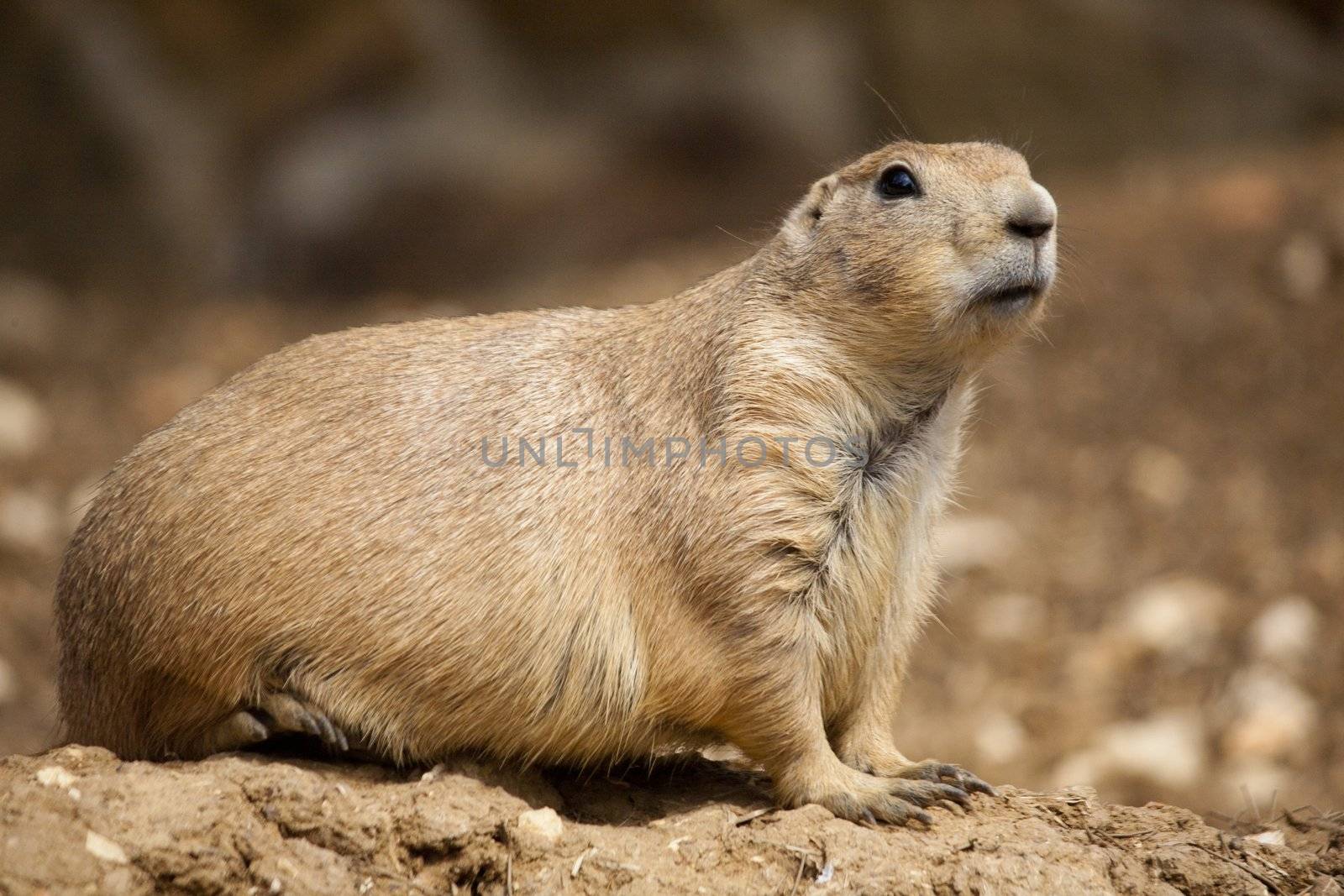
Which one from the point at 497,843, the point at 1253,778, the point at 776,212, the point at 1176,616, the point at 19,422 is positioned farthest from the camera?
the point at 19,422

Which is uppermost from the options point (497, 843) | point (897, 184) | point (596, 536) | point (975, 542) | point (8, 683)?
point (975, 542)

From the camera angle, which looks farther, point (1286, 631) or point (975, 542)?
point (975, 542)

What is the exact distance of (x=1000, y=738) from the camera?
7137 mm

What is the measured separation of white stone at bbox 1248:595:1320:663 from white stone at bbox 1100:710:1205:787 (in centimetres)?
56

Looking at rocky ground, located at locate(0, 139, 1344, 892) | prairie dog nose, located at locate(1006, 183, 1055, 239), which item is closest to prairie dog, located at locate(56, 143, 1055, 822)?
prairie dog nose, located at locate(1006, 183, 1055, 239)

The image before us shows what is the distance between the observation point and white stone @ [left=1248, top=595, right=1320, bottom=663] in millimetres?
7195

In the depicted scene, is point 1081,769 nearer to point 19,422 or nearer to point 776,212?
point 776,212

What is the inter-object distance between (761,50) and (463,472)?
354 inches

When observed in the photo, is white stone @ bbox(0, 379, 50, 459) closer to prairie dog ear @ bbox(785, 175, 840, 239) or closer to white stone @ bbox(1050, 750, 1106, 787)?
prairie dog ear @ bbox(785, 175, 840, 239)

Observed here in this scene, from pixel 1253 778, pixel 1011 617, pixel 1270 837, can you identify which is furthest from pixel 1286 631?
pixel 1270 837

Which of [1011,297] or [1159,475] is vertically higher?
[1159,475]

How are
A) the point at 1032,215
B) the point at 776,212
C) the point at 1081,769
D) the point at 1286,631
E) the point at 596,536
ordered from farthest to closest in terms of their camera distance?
the point at 776,212
the point at 1286,631
the point at 1081,769
the point at 596,536
the point at 1032,215

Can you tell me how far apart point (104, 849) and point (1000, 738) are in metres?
4.81

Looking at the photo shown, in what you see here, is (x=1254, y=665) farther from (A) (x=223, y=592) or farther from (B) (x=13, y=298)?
(B) (x=13, y=298)
